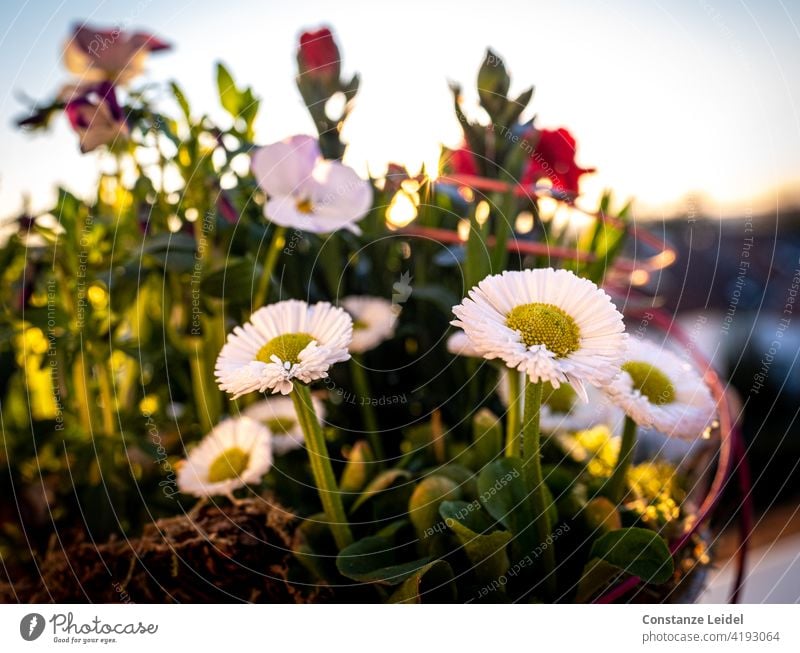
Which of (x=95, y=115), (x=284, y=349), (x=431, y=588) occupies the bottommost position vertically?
(x=431, y=588)

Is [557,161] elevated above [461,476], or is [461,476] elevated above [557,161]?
[557,161]

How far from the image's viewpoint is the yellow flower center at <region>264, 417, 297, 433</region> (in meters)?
0.38

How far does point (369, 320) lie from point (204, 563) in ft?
0.49

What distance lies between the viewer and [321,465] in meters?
0.29

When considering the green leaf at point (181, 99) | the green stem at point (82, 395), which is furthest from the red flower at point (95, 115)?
the green stem at point (82, 395)

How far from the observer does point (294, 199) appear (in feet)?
1.18

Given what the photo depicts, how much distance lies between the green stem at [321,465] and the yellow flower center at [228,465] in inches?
2.2

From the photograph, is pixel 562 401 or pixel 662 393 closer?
pixel 662 393

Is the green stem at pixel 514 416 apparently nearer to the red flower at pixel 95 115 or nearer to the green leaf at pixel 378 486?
the green leaf at pixel 378 486

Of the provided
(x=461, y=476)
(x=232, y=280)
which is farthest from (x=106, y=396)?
(x=461, y=476)

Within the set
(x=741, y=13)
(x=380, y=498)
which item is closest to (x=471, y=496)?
(x=380, y=498)

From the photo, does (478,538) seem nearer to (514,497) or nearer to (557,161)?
(514,497)

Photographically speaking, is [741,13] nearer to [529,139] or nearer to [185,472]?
[529,139]
